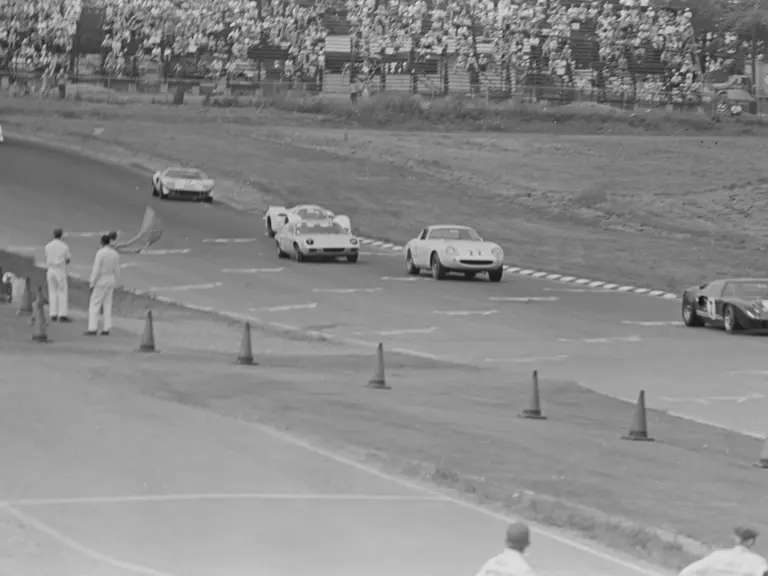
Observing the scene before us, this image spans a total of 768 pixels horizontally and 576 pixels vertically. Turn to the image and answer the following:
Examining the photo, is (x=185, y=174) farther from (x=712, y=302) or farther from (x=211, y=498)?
(x=211, y=498)

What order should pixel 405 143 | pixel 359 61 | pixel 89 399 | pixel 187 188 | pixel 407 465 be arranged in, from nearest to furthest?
pixel 407 465 → pixel 89 399 → pixel 187 188 → pixel 405 143 → pixel 359 61

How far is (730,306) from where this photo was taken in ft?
103

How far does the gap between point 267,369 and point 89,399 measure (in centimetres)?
462

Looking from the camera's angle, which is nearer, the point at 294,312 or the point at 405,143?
the point at 294,312

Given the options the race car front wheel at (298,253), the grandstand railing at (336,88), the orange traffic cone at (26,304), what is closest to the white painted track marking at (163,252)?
the race car front wheel at (298,253)

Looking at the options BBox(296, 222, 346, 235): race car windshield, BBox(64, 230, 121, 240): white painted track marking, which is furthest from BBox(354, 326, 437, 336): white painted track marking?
BBox(64, 230, 121, 240): white painted track marking

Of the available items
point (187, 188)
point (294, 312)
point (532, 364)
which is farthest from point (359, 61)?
point (532, 364)

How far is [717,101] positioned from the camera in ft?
257

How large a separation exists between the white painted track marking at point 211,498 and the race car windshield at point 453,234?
79.4ft

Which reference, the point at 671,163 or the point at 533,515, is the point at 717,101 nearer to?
the point at 671,163

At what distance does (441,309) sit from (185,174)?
2107cm

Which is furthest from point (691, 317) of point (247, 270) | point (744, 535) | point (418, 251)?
point (744, 535)

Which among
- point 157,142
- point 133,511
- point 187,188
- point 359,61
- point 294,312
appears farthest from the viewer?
point 359,61

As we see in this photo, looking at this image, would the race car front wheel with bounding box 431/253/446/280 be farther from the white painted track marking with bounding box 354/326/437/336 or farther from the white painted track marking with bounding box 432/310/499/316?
the white painted track marking with bounding box 354/326/437/336
